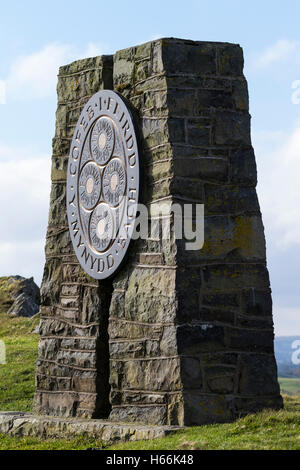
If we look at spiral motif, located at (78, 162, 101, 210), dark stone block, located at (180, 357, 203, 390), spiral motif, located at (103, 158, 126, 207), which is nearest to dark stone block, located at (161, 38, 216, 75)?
spiral motif, located at (103, 158, 126, 207)

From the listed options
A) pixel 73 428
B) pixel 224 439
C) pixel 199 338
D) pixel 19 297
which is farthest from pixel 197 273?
pixel 19 297

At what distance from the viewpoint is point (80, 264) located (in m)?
8.50

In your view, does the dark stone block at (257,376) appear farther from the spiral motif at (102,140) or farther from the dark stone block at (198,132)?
the spiral motif at (102,140)

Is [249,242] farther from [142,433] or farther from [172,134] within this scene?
[142,433]

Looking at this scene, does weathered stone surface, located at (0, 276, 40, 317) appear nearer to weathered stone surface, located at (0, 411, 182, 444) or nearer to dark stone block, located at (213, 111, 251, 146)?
weathered stone surface, located at (0, 411, 182, 444)

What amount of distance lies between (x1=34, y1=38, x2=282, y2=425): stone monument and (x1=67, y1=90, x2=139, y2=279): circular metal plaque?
2 centimetres

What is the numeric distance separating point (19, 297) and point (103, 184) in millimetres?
14899

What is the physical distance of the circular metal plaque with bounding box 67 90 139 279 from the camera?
303 inches

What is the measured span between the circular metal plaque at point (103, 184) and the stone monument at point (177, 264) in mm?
22

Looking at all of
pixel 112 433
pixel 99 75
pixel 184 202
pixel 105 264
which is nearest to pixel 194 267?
pixel 184 202
